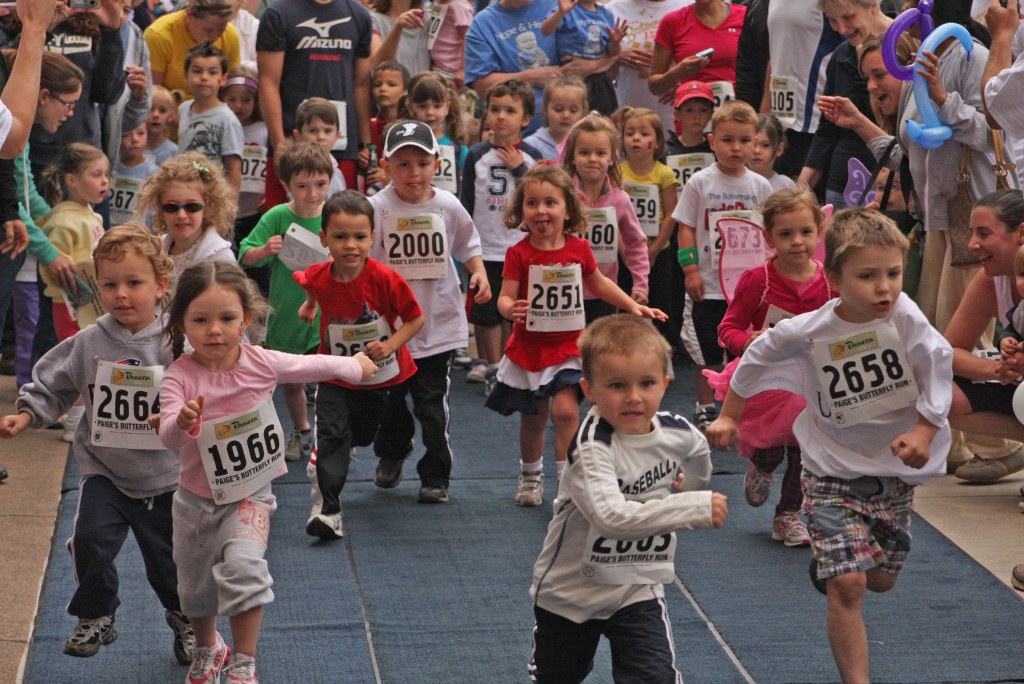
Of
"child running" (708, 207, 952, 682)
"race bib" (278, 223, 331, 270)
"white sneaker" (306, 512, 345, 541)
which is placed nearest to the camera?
"child running" (708, 207, 952, 682)

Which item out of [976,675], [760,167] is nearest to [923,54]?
[760,167]

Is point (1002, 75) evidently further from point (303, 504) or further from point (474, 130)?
point (474, 130)

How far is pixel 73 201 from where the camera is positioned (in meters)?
7.50

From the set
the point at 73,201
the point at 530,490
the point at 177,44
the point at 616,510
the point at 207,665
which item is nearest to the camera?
the point at 616,510

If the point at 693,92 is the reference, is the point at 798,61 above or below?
above

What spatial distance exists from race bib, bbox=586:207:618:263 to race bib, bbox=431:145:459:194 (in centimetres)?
156

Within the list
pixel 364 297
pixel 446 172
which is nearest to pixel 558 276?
pixel 364 297

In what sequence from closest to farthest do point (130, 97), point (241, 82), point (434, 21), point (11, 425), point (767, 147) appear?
point (11, 425) → point (767, 147) → point (130, 97) → point (241, 82) → point (434, 21)

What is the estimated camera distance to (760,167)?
795 centimetres

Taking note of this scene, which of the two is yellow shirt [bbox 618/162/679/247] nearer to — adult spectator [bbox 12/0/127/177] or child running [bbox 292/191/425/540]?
child running [bbox 292/191/425/540]

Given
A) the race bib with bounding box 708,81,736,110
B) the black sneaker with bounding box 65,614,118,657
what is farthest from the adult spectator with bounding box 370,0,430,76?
the black sneaker with bounding box 65,614,118,657

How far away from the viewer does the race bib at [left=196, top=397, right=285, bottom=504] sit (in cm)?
420

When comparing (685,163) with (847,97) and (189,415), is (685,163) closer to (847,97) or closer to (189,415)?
(847,97)

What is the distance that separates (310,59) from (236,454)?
4928 millimetres
